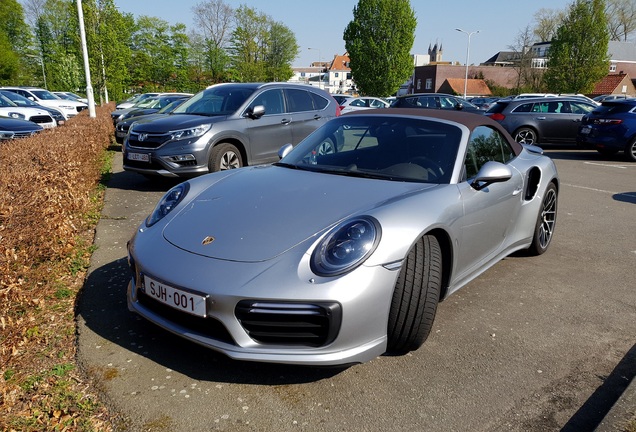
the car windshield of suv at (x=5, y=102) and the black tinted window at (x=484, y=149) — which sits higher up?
the car windshield of suv at (x=5, y=102)

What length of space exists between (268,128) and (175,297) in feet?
19.7

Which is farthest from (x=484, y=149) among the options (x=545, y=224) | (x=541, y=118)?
(x=541, y=118)

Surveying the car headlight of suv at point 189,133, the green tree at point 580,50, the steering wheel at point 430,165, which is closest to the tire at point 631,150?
the car headlight of suv at point 189,133

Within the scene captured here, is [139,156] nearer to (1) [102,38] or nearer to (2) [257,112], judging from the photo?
(2) [257,112]

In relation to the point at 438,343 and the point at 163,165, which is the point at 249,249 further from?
the point at 163,165

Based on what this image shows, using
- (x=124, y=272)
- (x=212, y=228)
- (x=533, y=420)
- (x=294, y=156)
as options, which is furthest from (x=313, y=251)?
(x=124, y=272)

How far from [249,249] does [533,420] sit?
1.67 m

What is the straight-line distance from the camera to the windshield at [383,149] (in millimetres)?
3514

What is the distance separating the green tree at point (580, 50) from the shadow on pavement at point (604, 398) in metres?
42.4

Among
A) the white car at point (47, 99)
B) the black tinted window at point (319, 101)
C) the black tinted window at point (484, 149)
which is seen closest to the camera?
the black tinted window at point (484, 149)

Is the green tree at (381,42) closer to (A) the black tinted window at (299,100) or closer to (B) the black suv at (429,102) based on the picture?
(B) the black suv at (429,102)

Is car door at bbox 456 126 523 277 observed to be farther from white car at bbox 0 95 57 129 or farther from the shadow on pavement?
white car at bbox 0 95 57 129

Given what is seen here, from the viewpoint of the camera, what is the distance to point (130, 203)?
22.9ft

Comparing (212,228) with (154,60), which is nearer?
(212,228)
